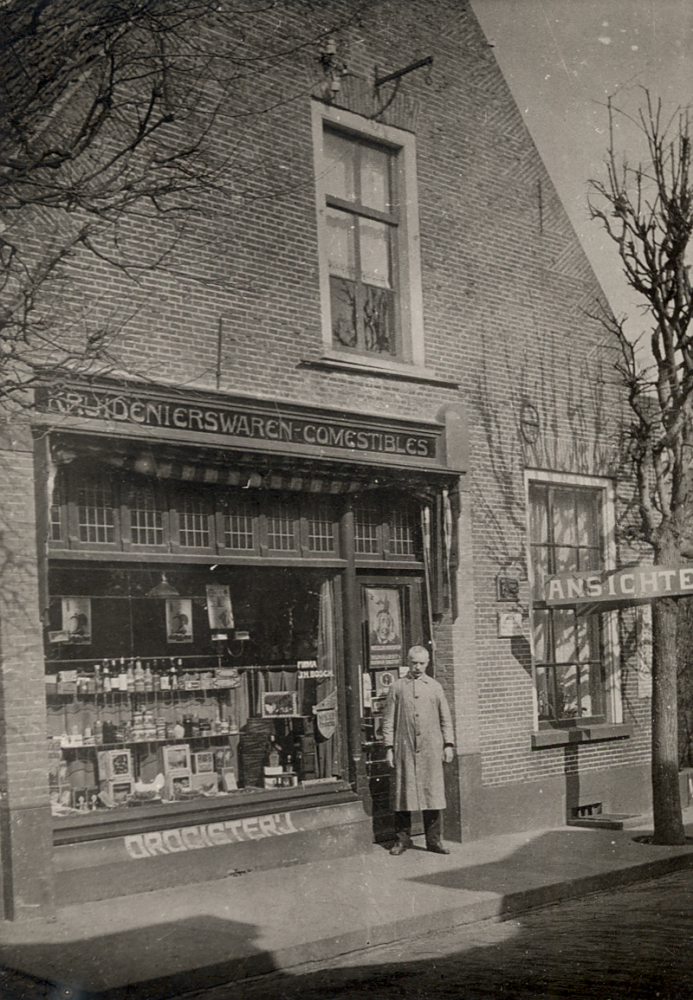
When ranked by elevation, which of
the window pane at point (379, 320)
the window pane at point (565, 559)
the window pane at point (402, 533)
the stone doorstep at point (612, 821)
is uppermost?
the window pane at point (379, 320)

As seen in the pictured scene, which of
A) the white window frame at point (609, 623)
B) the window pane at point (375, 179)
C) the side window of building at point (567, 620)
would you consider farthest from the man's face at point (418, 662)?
the window pane at point (375, 179)

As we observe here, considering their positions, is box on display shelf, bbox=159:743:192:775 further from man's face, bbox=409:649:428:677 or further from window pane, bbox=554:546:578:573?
window pane, bbox=554:546:578:573

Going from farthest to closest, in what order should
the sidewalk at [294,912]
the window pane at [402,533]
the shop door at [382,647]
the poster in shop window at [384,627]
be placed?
the window pane at [402,533]
the poster in shop window at [384,627]
the shop door at [382,647]
the sidewalk at [294,912]

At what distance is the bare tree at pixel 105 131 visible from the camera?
6.34 meters

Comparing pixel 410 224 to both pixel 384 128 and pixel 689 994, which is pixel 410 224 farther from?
pixel 689 994

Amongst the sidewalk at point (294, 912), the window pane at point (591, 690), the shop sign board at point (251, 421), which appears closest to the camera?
the sidewalk at point (294, 912)

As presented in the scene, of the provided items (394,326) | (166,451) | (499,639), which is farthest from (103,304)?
(499,639)

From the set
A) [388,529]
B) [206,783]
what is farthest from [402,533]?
[206,783]

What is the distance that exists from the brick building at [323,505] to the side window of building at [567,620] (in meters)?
0.04

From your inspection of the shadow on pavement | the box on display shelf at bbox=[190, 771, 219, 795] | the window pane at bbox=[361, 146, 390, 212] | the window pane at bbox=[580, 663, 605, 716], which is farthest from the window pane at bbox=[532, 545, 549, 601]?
the shadow on pavement

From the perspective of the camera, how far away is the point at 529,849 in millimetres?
10789

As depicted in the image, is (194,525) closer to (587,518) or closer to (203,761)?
(203,761)

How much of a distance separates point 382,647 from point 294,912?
3.70 metres

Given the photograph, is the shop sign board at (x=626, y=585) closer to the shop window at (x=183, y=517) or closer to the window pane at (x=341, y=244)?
the shop window at (x=183, y=517)
